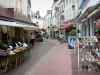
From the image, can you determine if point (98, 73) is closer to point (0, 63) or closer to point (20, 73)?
point (20, 73)

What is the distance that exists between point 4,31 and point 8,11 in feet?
7.02

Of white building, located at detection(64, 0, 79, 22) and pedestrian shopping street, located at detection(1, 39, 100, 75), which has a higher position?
white building, located at detection(64, 0, 79, 22)

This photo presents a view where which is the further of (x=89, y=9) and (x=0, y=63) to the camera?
(x=0, y=63)

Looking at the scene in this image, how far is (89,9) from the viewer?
640 cm

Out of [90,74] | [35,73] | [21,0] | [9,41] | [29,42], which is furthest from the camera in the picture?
[21,0]

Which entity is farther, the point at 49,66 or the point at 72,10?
the point at 72,10

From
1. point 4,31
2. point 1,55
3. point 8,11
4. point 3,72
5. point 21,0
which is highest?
point 21,0

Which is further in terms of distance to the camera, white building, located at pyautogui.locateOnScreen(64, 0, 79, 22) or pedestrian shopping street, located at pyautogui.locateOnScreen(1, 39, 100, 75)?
white building, located at pyautogui.locateOnScreen(64, 0, 79, 22)

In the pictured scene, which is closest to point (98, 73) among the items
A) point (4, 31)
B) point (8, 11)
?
point (4, 31)

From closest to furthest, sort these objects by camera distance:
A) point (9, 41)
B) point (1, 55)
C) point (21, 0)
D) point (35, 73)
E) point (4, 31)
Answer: point (35, 73)
point (1, 55)
point (4, 31)
point (9, 41)
point (21, 0)

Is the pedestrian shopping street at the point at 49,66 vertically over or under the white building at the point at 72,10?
under

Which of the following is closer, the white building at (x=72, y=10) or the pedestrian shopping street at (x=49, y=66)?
the pedestrian shopping street at (x=49, y=66)

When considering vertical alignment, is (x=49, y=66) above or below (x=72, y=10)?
below

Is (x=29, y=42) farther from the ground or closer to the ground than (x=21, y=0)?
closer to the ground
